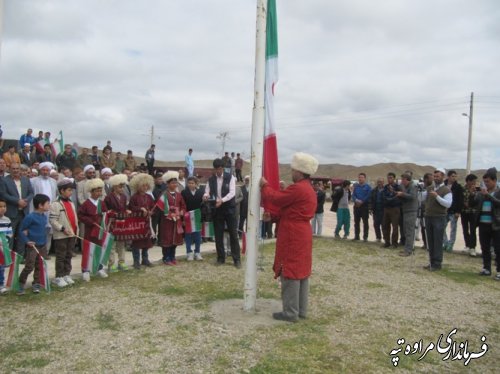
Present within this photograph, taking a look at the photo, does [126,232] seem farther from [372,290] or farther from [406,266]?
[406,266]

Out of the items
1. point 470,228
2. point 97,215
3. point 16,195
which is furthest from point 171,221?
point 470,228

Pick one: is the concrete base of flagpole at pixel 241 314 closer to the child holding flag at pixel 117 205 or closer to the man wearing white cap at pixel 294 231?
the man wearing white cap at pixel 294 231

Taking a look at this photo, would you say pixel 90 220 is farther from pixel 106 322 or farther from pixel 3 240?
pixel 106 322

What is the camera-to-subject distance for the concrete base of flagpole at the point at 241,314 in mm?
5383

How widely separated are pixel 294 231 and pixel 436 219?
5.21 meters

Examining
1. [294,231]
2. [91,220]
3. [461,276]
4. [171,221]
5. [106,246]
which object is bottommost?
[461,276]

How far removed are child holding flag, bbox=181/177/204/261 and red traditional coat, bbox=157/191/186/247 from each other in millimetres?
391

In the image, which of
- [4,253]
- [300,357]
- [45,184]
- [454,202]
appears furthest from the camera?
[454,202]

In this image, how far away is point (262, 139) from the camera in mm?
5590

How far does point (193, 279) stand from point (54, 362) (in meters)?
3.68

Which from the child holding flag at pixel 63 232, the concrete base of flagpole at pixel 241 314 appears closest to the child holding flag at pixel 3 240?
the child holding flag at pixel 63 232

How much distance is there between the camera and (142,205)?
8.41 meters

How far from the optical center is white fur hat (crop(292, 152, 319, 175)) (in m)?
5.45

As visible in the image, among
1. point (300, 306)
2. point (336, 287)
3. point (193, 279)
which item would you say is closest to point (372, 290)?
point (336, 287)
